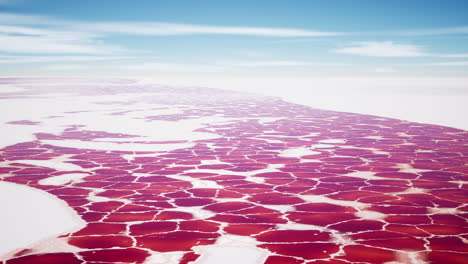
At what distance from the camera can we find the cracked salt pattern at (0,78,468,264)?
12.6 feet

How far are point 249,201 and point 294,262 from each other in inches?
65.8

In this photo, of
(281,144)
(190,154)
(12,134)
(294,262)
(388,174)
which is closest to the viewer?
(294,262)

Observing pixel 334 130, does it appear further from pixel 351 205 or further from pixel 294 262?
pixel 294 262

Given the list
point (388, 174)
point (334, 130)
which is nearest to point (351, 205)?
point (388, 174)

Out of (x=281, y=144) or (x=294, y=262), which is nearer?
(x=294, y=262)

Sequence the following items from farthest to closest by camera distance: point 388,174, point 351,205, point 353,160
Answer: point 353,160
point 388,174
point 351,205

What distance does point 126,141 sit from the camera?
9578 mm

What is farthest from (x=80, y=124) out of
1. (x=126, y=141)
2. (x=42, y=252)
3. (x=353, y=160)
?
(x=42, y=252)

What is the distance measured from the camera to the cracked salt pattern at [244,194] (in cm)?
386

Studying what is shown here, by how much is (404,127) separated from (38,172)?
8033 millimetres

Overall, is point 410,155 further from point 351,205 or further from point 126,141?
point 126,141

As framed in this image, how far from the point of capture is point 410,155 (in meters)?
7.91

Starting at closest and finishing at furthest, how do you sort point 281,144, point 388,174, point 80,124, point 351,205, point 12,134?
1. point 351,205
2. point 388,174
3. point 281,144
4. point 12,134
5. point 80,124

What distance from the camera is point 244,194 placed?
18.2 feet
